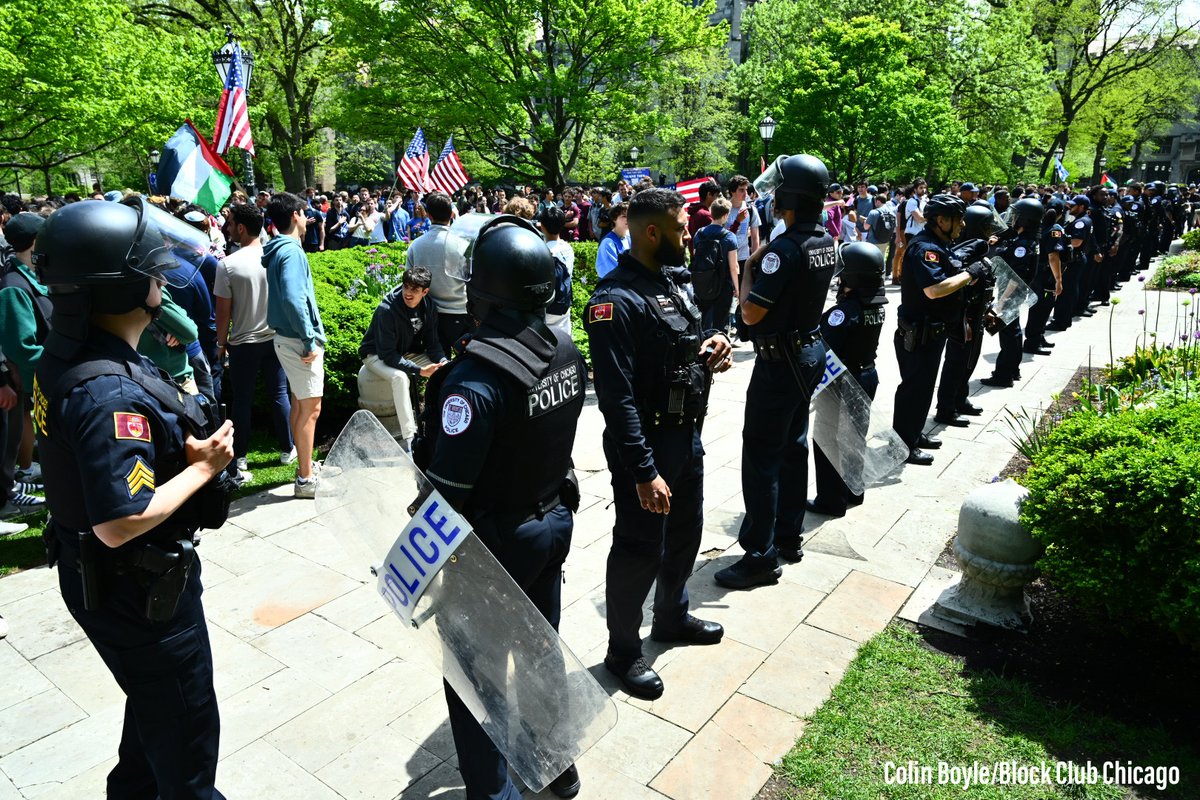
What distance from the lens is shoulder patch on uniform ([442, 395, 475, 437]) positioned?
242 centimetres

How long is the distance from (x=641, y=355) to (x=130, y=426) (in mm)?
1961

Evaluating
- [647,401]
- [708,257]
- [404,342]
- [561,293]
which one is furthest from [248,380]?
[708,257]

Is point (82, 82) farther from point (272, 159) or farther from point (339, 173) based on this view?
point (339, 173)

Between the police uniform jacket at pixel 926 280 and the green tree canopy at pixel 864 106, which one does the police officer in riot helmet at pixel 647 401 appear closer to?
the police uniform jacket at pixel 926 280

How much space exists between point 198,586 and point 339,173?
159ft

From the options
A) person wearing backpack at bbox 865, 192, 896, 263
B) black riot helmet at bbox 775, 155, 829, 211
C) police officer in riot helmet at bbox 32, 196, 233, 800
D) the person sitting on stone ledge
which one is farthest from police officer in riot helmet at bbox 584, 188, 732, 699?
person wearing backpack at bbox 865, 192, 896, 263

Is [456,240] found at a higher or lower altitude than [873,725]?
higher

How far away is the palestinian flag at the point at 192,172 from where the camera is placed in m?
7.58

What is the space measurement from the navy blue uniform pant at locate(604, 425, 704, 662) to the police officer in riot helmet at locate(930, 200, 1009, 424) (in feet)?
13.0

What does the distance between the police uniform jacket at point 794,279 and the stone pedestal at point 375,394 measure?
11.0 feet

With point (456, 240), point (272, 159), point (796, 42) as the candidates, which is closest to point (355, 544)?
point (456, 240)

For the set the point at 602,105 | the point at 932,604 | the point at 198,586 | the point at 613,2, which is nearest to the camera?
the point at 198,586

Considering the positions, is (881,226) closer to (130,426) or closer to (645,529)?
(645,529)

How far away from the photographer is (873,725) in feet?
11.5
